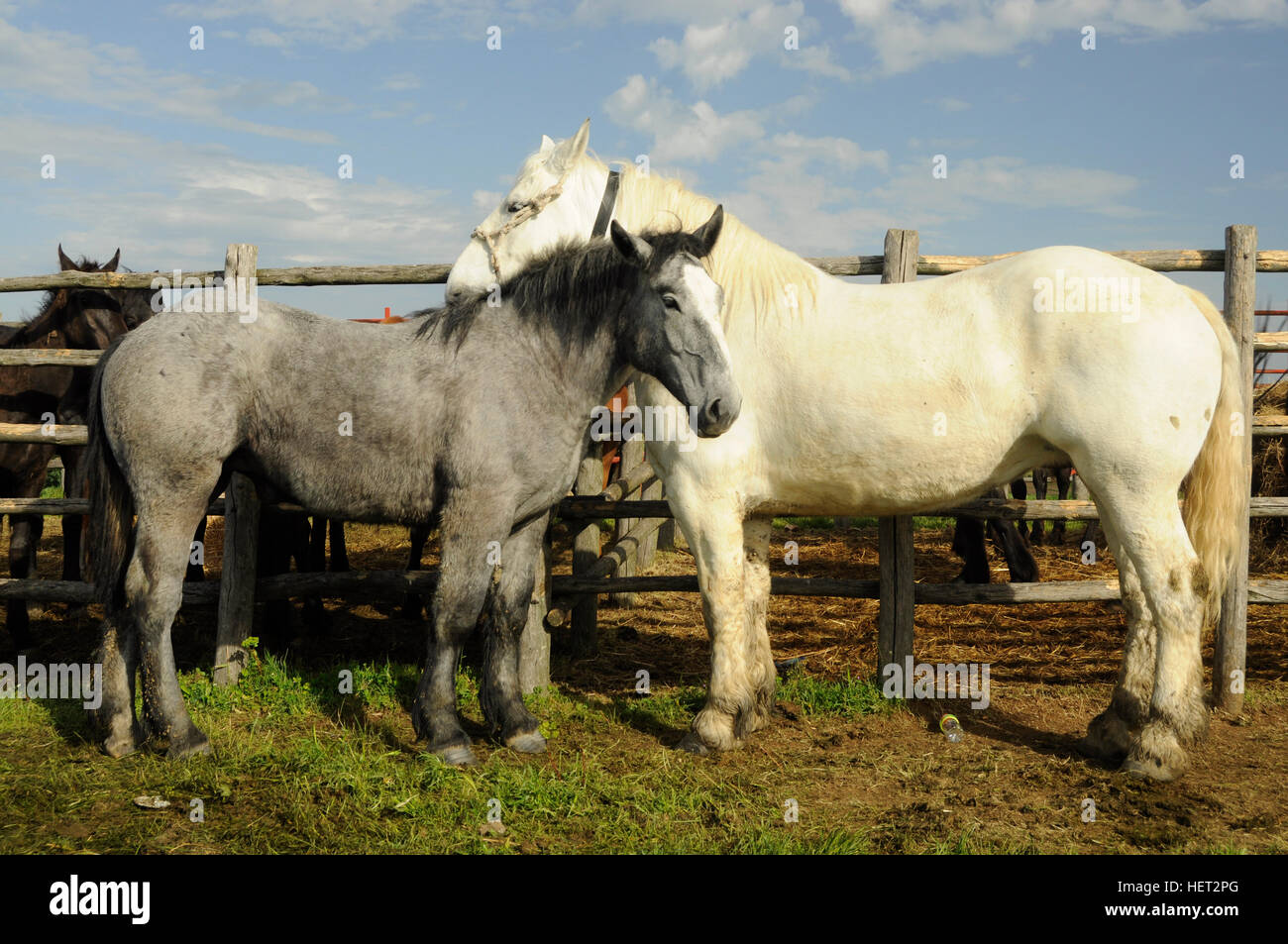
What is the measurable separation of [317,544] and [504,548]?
2934 mm

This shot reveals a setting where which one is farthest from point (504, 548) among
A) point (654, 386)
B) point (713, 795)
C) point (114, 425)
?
point (114, 425)

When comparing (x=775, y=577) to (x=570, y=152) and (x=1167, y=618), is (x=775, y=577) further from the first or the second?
(x=570, y=152)

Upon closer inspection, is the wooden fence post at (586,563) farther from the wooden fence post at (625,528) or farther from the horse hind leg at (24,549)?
the horse hind leg at (24,549)

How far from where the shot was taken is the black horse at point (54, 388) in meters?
6.70

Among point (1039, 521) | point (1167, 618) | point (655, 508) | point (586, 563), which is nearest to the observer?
point (1167, 618)

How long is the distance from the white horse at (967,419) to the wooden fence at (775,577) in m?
0.82

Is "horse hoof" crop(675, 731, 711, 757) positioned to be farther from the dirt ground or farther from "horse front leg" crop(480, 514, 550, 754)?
"horse front leg" crop(480, 514, 550, 754)

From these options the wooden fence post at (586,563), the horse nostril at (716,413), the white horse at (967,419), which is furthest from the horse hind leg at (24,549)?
the horse nostril at (716,413)

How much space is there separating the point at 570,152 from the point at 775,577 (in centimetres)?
257

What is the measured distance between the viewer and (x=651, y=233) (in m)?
4.03

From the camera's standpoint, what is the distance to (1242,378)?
5059 millimetres

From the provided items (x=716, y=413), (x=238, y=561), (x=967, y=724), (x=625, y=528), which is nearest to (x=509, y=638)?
(x=716, y=413)

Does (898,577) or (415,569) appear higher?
(898,577)
